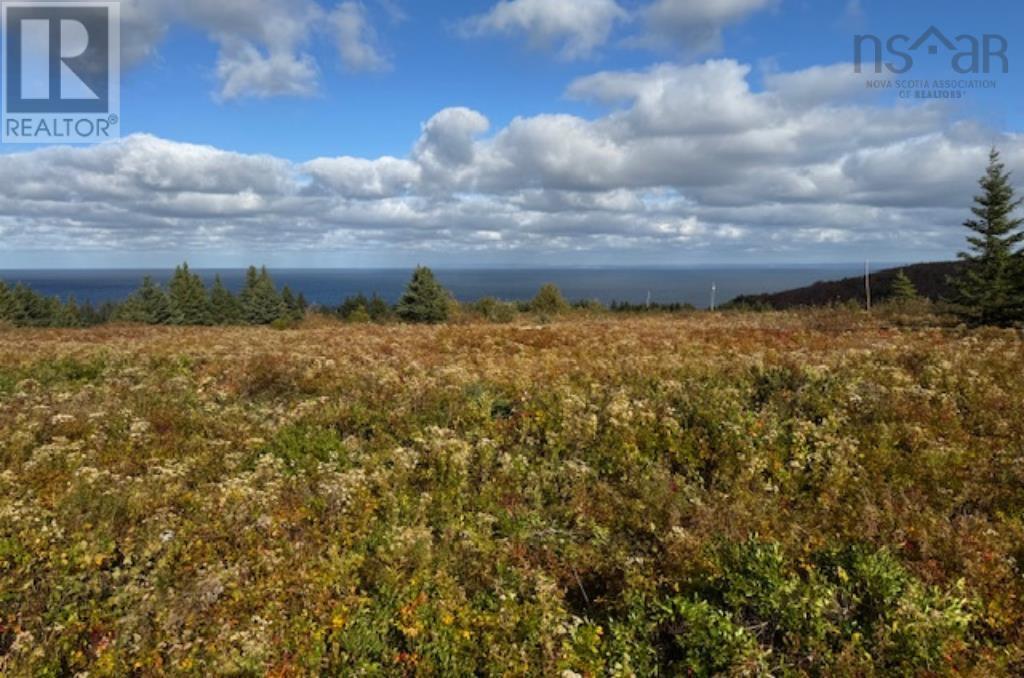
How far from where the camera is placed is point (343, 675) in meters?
5.10

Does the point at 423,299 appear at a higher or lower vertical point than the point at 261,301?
lower

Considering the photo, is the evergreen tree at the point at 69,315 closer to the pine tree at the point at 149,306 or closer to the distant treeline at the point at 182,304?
the distant treeline at the point at 182,304

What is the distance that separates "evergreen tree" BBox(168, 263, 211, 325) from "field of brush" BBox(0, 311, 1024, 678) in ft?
281

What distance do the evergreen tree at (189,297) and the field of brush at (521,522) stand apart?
85.6m

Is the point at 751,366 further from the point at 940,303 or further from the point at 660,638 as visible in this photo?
the point at 940,303

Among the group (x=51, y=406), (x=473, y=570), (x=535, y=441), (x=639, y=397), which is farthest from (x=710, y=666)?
(x=51, y=406)

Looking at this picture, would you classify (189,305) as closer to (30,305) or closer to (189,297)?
(189,297)

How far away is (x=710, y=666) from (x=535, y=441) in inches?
195

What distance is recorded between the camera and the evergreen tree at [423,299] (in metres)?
47.8

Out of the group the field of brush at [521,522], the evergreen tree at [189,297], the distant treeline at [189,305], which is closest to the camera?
the field of brush at [521,522]

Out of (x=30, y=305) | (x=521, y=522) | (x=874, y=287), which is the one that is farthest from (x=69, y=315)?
(x=874, y=287)

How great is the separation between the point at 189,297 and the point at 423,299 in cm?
6055

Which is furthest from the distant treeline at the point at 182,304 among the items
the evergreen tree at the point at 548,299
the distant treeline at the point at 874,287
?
the distant treeline at the point at 874,287

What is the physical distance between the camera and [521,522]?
7.54 m
